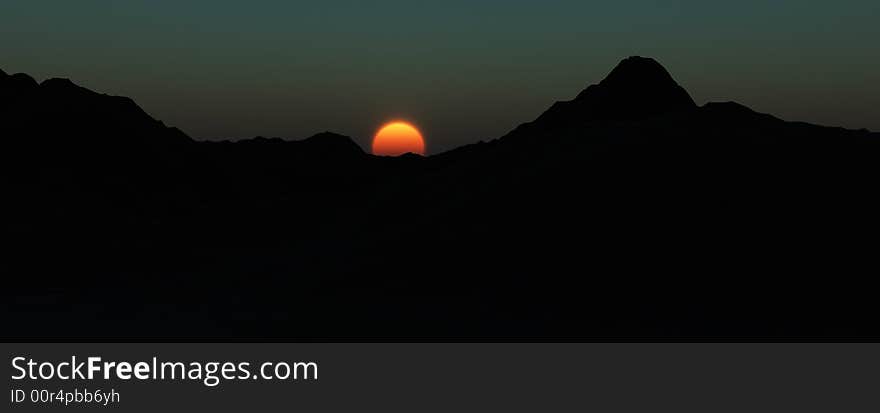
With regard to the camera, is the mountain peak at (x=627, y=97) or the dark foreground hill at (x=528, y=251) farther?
the mountain peak at (x=627, y=97)

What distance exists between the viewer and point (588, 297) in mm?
12609

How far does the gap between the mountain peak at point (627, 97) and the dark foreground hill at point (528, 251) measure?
2089 centimetres

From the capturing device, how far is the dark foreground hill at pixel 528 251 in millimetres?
12008

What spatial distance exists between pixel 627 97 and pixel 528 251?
98.3 ft

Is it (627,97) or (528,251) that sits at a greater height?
(627,97)

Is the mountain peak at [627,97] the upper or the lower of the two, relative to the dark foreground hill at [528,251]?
upper

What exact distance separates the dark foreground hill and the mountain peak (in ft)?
68.5

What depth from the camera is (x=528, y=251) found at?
14.3m
